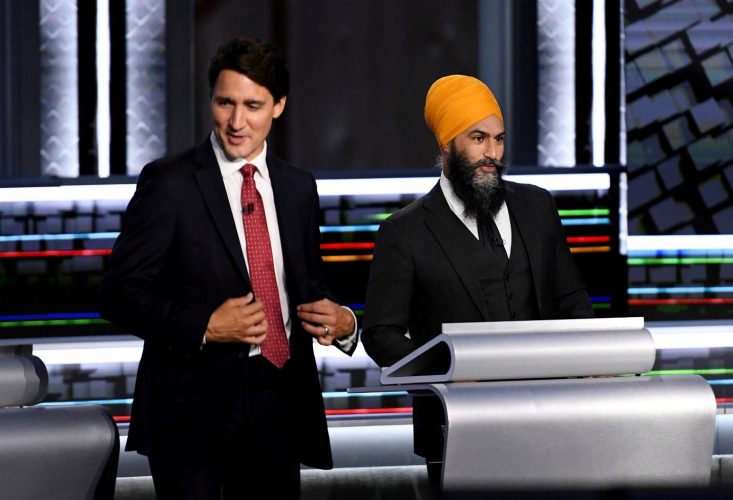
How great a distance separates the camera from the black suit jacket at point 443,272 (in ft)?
9.34

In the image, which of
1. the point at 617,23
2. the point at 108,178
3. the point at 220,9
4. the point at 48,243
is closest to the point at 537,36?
the point at 617,23

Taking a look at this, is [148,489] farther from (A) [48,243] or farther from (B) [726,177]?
(B) [726,177]

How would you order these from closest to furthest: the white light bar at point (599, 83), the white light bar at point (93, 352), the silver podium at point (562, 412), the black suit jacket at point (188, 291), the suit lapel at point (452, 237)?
1. the silver podium at point (562, 412)
2. the black suit jacket at point (188, 291)
3. the suit lapel at point (452, 237)
4. the white light bar at point (93, 352)
5. the white light bar at point (599, 83)

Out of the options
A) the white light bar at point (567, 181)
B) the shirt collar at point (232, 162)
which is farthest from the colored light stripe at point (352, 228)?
the shirt collar at point (232, 162)

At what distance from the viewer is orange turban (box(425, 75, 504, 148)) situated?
9.57 ft

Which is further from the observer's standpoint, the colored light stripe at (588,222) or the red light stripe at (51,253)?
the colored light stripe at (588,222)

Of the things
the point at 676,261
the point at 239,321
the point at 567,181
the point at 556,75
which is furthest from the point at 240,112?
the point at 676,261

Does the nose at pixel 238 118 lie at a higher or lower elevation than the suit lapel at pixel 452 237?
higher

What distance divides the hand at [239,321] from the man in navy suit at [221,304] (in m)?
0.04

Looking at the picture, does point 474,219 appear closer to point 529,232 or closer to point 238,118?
point 529,232

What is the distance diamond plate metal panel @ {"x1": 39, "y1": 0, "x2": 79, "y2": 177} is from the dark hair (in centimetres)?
257

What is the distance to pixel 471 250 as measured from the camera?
288 cm

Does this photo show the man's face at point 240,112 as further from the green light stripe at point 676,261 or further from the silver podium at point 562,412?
the green light stripe at point 676,261

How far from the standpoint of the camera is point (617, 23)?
5.05 m
